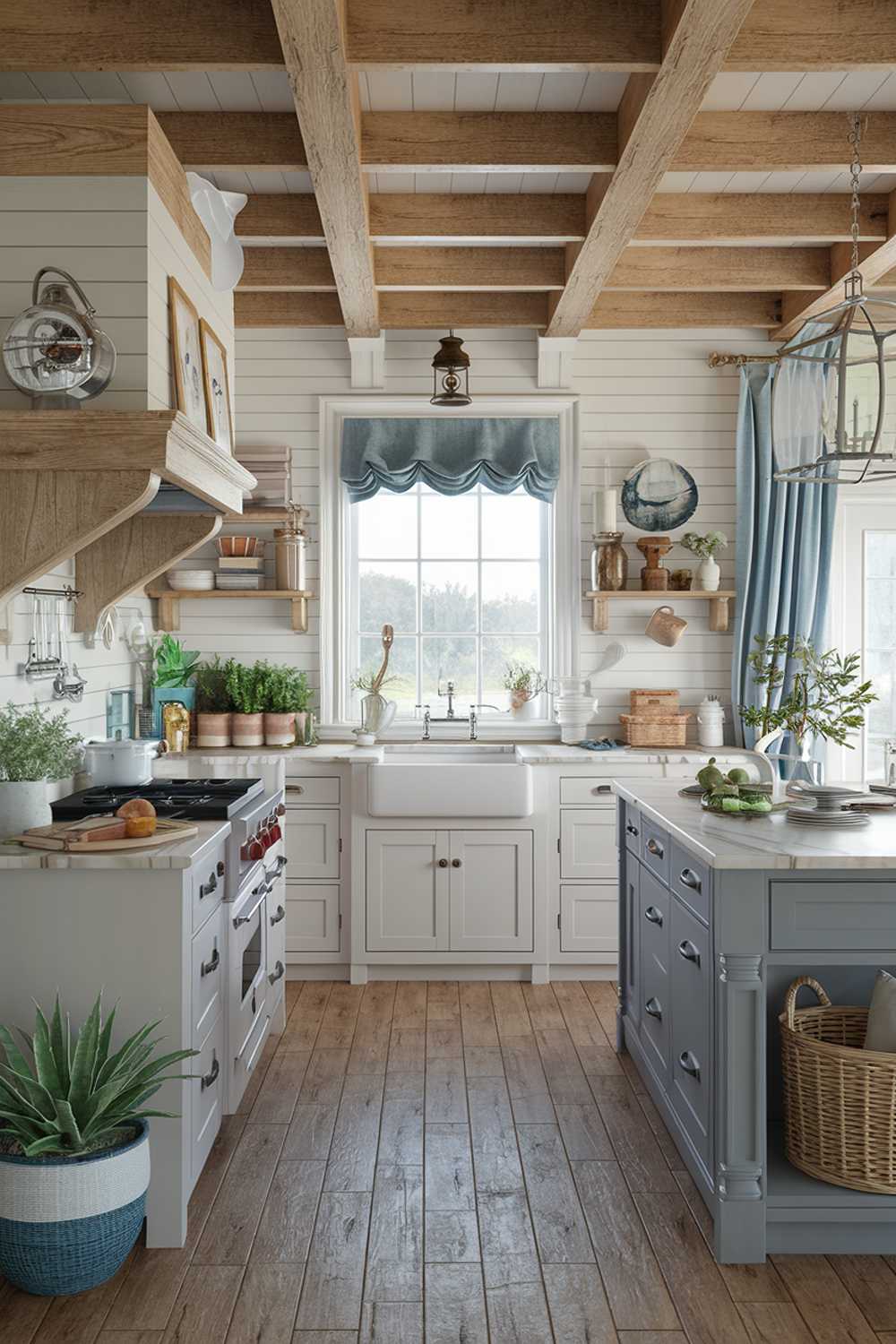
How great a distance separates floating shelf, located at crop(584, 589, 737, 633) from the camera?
496 cm

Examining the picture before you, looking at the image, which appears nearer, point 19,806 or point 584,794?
point 19,806

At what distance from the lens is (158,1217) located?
8.47 ft

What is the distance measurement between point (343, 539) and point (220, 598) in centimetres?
66

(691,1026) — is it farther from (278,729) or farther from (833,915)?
(278,729)

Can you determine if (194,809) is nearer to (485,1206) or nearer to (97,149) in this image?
(485,1206)

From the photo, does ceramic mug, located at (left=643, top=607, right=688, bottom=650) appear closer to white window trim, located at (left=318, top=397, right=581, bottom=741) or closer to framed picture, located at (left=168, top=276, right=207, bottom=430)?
white window trim, located at (left=318, top=397, right=581, bottom=741)

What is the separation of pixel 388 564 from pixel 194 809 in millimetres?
2382

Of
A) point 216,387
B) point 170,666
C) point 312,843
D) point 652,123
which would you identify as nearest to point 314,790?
point 312,843

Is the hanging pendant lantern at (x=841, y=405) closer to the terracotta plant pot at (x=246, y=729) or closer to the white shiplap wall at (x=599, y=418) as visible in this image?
the white shiplap wall at (x=599, y=418)

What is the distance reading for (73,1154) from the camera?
232 centimetres

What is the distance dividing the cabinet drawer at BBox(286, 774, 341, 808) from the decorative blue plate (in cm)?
188

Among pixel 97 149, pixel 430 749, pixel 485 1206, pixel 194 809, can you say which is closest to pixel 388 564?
pixel 430 749

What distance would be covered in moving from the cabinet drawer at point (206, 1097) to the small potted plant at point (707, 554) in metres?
3.02

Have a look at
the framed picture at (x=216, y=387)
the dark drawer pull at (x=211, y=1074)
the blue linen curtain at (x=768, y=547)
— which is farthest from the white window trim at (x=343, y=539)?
the dark drawer pull at (x=211, y=1074)
